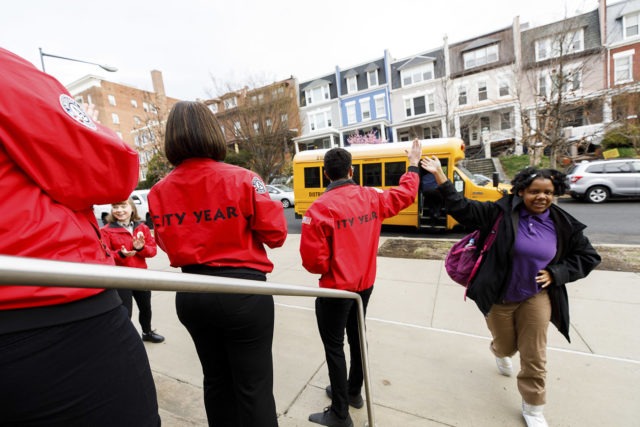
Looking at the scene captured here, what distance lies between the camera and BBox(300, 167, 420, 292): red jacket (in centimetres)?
206

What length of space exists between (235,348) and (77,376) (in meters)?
0.84

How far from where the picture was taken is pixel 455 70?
22.9 meters

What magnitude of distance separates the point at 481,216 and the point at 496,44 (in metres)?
25.1

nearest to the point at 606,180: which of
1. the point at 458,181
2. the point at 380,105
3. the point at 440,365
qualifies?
the point at 458,181

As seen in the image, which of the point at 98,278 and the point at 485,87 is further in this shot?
the point at 485,87

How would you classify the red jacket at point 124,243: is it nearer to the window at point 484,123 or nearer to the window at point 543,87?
the window at point 543,87

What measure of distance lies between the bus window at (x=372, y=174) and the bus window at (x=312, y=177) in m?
1.69

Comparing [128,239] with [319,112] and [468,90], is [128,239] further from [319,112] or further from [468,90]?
[319,112]

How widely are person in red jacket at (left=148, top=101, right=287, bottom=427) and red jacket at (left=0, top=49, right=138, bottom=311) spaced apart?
61cm

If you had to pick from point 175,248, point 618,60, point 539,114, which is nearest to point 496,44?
point 618,60

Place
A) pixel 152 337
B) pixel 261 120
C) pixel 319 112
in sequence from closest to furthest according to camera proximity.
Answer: pixel 152 337 → pixel 261 120 → pixel 319 112

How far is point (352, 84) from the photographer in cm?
2753

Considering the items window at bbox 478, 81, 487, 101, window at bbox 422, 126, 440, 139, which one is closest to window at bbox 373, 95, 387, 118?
window at bbox 422, 126, 440, 139

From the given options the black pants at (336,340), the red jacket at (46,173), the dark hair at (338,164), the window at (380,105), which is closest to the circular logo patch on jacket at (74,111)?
the red jacket at (46,173)
